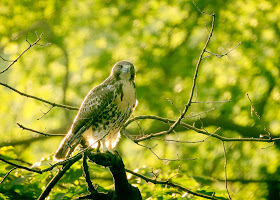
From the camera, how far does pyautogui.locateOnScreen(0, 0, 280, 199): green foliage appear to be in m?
7.73

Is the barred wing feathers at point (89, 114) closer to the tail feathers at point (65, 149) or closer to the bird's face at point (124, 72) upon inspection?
the tail feathers at point (65, 149)

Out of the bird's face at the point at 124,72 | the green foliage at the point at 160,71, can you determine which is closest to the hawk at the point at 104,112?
the bird's face at the point at 124,72

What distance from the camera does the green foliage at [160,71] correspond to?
7727 millimetres

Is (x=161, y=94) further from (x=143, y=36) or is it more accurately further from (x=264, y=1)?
(x=264, y=1)

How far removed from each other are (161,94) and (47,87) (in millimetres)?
2298

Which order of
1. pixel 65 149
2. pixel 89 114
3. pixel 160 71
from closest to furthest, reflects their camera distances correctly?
pixel 65 149 < pixel 89 114 < pixel 160 71

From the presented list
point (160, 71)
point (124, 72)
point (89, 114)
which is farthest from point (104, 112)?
point (160, 71)

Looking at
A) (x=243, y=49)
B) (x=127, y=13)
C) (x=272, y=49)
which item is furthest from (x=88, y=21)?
(x=272, y=49)

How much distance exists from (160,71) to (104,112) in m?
4.19

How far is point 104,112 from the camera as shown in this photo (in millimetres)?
4195

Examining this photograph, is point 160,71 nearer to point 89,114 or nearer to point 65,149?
point 89,114

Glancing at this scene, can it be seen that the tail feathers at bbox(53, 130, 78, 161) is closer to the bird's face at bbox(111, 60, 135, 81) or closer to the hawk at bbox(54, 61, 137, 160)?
the hawk at bbox(54, 61, 137, 160)

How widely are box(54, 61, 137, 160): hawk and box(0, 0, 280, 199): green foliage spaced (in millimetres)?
3020

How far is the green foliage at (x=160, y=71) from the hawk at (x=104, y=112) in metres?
3.02
